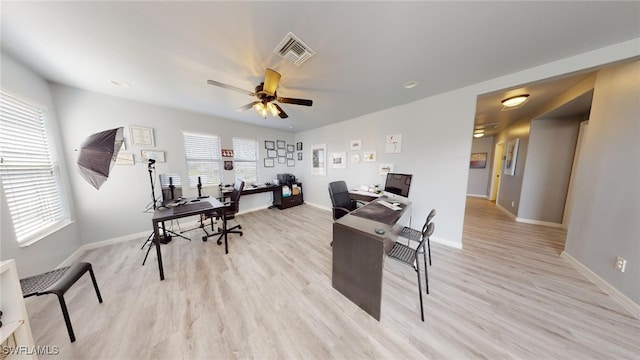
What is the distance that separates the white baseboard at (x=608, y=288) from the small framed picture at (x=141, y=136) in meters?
6.32

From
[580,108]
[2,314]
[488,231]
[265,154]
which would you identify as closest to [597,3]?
[580,108]

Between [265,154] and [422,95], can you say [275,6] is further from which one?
[265,154]

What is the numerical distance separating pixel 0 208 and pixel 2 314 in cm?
130

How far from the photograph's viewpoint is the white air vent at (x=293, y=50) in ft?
4.83

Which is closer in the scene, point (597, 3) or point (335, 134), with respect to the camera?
point (597, 3)

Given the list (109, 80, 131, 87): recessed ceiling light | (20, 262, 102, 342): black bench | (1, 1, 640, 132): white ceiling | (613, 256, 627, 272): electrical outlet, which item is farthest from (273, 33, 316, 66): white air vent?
(613, 256, 627, 272): electrical outlet

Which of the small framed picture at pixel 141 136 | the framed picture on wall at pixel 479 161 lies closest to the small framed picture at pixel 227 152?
the small framed picture at pixel 141 136

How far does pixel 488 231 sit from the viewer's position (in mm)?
3164

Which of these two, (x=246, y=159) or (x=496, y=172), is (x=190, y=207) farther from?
(x=496, y=172)

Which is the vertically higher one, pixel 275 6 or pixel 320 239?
pixel 275 6

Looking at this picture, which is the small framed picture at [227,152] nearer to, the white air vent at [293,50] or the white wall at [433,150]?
the white air vent at [293,50]

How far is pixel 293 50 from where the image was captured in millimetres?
1589

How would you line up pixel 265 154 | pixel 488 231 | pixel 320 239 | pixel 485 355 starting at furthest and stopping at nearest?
pixel 265 154 < pixel 488 231 < pixel 320 239 < pixel 485 355

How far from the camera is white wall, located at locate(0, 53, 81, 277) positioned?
1.54m
